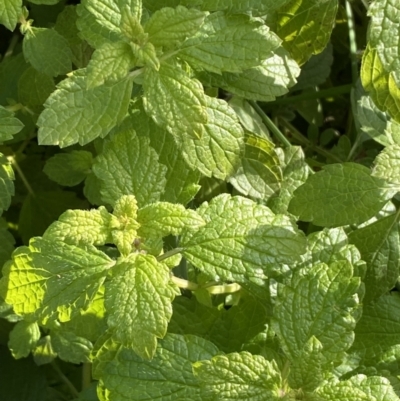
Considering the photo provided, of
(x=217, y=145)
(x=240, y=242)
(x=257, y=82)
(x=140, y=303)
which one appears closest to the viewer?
(x=140, y=303)

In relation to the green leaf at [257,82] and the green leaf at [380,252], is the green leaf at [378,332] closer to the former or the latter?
the green leaf at [380,252]

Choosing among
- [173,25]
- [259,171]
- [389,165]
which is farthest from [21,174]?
[389,165]

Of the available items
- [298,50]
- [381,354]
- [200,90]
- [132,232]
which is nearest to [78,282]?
[132,232]

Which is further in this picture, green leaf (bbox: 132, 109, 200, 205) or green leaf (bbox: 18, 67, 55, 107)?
green leaf (bbox: 18, 67, 55, 107)

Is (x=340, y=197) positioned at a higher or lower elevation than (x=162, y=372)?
higher

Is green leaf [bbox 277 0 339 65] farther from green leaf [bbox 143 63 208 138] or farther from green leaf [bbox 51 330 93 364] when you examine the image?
green leaf [bbox 51 330 93 364]

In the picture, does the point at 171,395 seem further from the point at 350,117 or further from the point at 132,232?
the point at 350,117

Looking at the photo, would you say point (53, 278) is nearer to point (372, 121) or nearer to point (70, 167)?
point (70, 167)

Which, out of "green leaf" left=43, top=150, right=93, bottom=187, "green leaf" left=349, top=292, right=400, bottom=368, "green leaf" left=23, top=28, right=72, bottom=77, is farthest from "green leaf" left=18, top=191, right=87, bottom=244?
"green leaf" left=349, top=292, right=400, bottom=368
